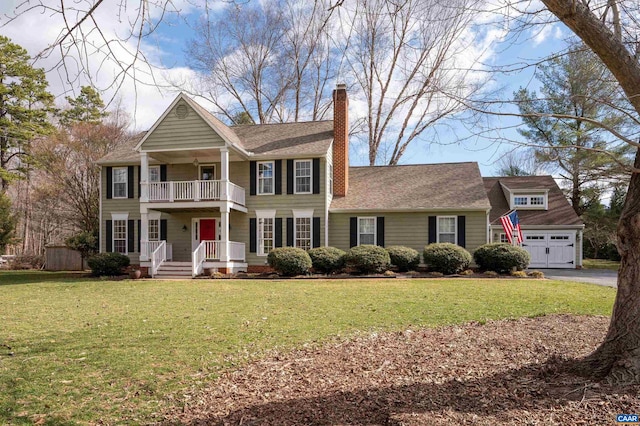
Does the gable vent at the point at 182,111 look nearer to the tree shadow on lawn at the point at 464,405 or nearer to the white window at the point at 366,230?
the white window at the point at 366,230

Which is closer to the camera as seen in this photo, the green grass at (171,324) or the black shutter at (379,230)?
the green grass at (171,324)

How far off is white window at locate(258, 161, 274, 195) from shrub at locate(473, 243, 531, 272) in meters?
9.60

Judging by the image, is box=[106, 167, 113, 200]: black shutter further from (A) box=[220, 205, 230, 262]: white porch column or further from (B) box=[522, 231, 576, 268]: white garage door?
(B) box=[522, 231, 576, 268]: white garage door

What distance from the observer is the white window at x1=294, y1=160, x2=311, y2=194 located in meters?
20.1

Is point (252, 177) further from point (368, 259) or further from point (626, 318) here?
point (626, 318)

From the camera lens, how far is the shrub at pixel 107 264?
18500mm

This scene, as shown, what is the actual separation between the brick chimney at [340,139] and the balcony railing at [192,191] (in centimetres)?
504

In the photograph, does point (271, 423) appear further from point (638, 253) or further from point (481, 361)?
point (638, 253)

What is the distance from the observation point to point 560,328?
6.43m

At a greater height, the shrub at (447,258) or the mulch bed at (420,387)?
the shrub at (447,258)

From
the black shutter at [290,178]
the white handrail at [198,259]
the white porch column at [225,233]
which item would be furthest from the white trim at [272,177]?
the white handrail at [198,259]

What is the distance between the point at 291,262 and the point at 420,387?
13.5 m

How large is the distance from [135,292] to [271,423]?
10.7 metres

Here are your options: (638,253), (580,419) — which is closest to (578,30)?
(638,253)
